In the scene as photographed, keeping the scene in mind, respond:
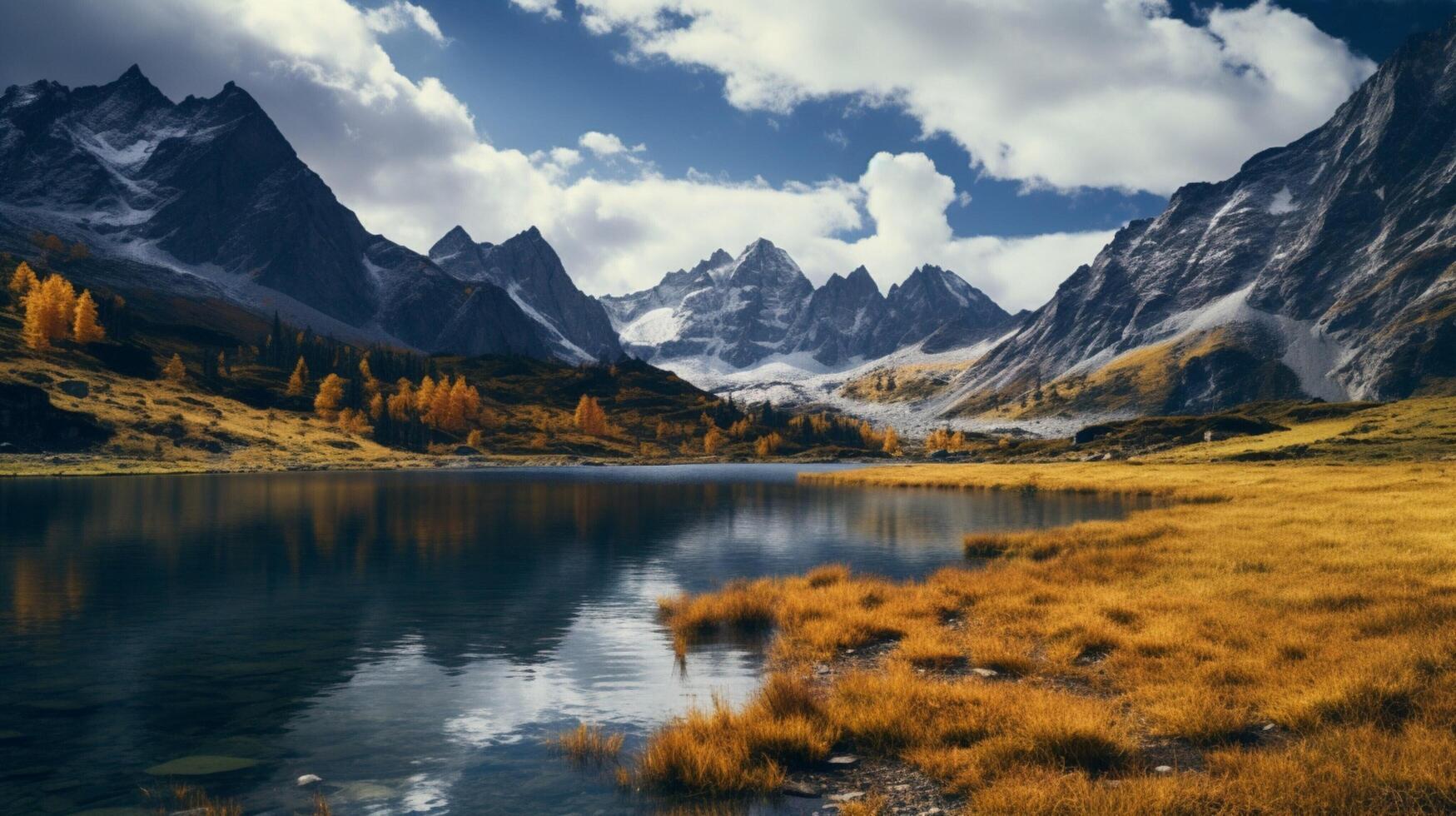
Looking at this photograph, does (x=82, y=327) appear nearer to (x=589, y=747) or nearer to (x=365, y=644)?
(x=365, y=644)

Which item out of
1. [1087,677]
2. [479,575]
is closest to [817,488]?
[479,575]

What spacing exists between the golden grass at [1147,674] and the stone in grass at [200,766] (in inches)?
339

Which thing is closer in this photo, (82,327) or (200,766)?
(200,766)

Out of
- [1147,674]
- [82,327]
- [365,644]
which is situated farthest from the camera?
[82,327]

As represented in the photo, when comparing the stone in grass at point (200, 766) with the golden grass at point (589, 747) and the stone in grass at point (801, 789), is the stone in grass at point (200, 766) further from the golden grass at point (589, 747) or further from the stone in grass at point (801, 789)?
the stone in grass at point (801, 789)

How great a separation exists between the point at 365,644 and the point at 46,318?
226m

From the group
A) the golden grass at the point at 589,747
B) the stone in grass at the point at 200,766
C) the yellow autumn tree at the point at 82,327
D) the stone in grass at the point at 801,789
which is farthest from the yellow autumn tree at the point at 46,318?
the stone in grass at the point at 801,789

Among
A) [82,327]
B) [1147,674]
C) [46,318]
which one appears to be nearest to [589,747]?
[1147,674]

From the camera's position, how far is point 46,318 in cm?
18862

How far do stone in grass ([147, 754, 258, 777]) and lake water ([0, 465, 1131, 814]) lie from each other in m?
0.25

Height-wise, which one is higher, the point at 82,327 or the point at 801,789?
the point at 82,327

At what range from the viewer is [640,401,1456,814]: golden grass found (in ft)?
35.4

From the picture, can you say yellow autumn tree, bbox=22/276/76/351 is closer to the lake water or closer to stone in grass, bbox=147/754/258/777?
the lake water

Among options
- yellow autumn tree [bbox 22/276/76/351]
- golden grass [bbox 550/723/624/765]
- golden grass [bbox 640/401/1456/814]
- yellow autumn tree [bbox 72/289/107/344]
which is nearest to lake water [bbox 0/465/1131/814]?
golden grass [bbox 550/723/624/765]
